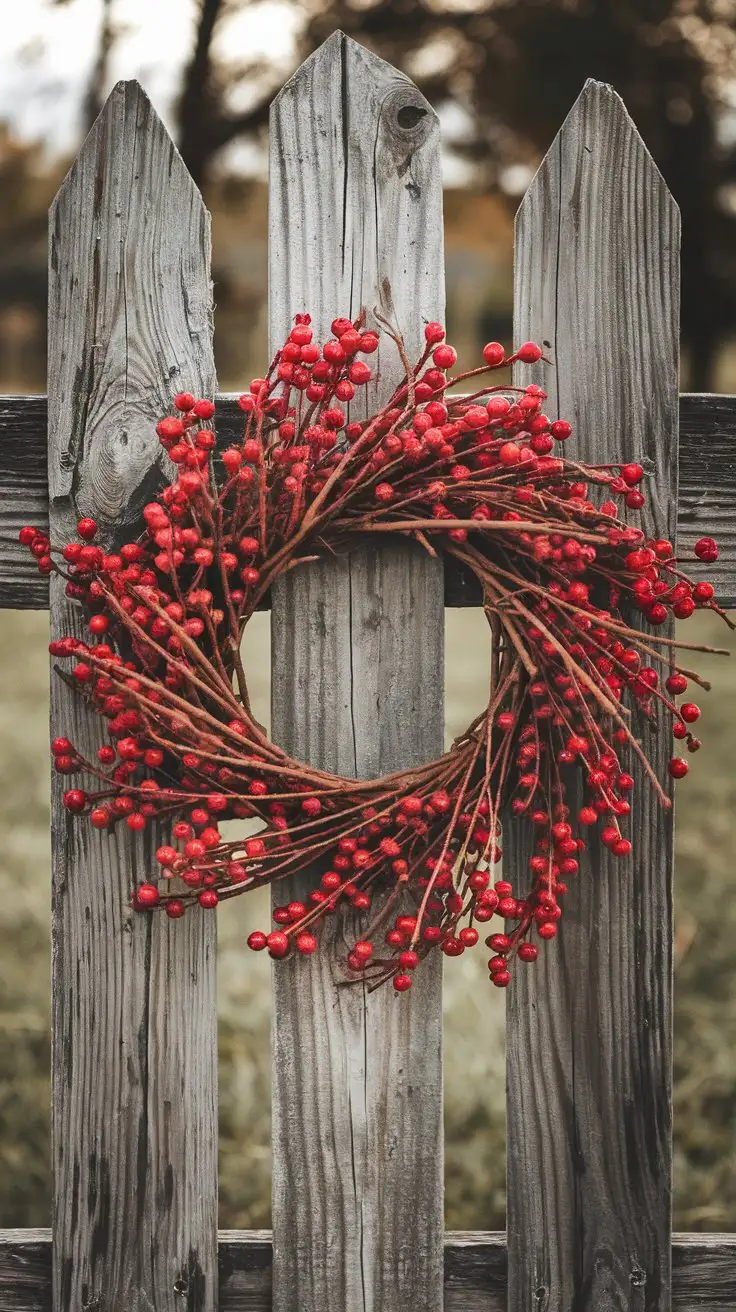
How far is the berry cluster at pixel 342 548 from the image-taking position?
1.37 meters

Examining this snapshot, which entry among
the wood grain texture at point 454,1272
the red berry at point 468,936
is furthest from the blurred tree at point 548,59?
the wood grain texture at point 454,1272

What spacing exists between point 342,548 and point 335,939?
1.87 feet

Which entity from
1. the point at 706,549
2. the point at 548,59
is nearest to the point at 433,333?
the point at 706,549

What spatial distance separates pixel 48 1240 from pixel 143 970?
0.44 metres

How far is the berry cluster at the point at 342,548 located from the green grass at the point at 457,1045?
1479 millimetres

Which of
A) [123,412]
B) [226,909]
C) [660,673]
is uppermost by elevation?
[123,412]

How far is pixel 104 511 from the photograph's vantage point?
1515mm

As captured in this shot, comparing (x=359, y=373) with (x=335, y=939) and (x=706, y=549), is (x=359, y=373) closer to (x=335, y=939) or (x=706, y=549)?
(x=706, y=549)

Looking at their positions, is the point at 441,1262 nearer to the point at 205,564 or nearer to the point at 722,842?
the point at 205,564

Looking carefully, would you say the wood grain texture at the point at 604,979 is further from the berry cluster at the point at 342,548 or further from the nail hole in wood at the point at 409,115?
the nail hole in wood at the point at 409,115

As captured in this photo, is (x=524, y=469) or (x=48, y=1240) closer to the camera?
(x=524, y=469)

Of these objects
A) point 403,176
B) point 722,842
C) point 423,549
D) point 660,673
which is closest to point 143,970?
point 423,549

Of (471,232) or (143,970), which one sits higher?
(471,232)

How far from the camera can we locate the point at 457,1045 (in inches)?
121
